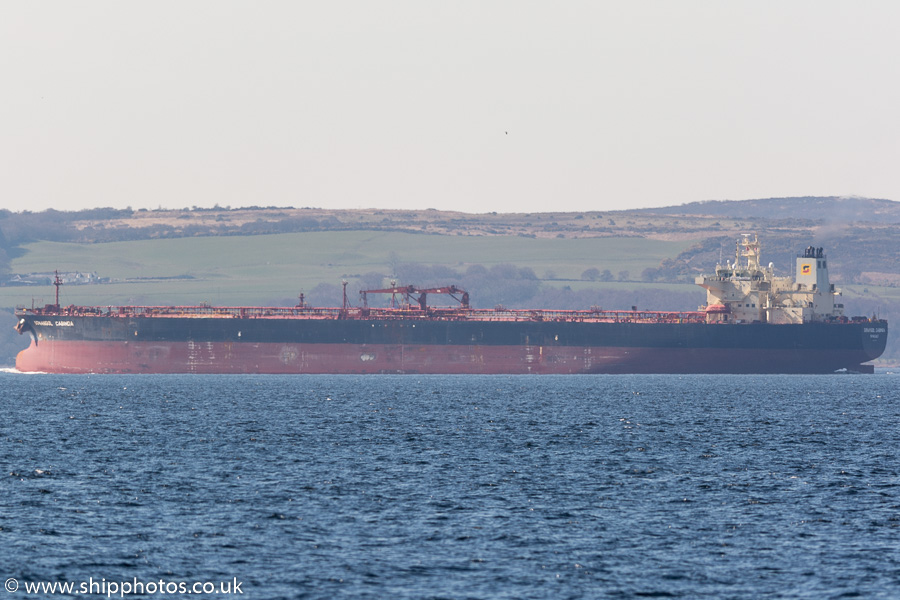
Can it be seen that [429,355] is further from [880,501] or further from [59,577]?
[59,577]

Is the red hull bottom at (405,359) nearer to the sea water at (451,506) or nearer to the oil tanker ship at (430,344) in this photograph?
the oil tanker ship at (430,344)

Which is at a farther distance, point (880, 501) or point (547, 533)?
point (880, 501)

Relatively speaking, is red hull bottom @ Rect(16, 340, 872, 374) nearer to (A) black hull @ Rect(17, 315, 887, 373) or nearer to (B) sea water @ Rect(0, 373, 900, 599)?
(A) black hull @ Rect(17, 315, 887, 373)

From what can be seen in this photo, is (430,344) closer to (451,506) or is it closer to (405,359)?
(405,359)

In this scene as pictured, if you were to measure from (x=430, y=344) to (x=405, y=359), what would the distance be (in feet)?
8.29

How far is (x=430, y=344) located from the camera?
99.9 m

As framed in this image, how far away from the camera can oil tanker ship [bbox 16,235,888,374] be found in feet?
325

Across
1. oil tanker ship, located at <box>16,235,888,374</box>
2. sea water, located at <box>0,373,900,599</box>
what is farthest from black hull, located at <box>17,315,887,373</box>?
sea water, located at <box>0,373,900,599</box>

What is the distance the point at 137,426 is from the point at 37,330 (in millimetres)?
51286

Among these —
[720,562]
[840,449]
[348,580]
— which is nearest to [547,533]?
[720,562]

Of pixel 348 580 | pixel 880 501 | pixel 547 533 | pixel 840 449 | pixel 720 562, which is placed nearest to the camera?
pixel 348 580

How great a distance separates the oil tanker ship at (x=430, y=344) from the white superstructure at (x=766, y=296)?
2360 millimetres

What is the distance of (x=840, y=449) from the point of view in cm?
4506

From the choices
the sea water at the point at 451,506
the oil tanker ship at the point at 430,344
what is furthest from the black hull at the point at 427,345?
the sea water at the point at 451,506
